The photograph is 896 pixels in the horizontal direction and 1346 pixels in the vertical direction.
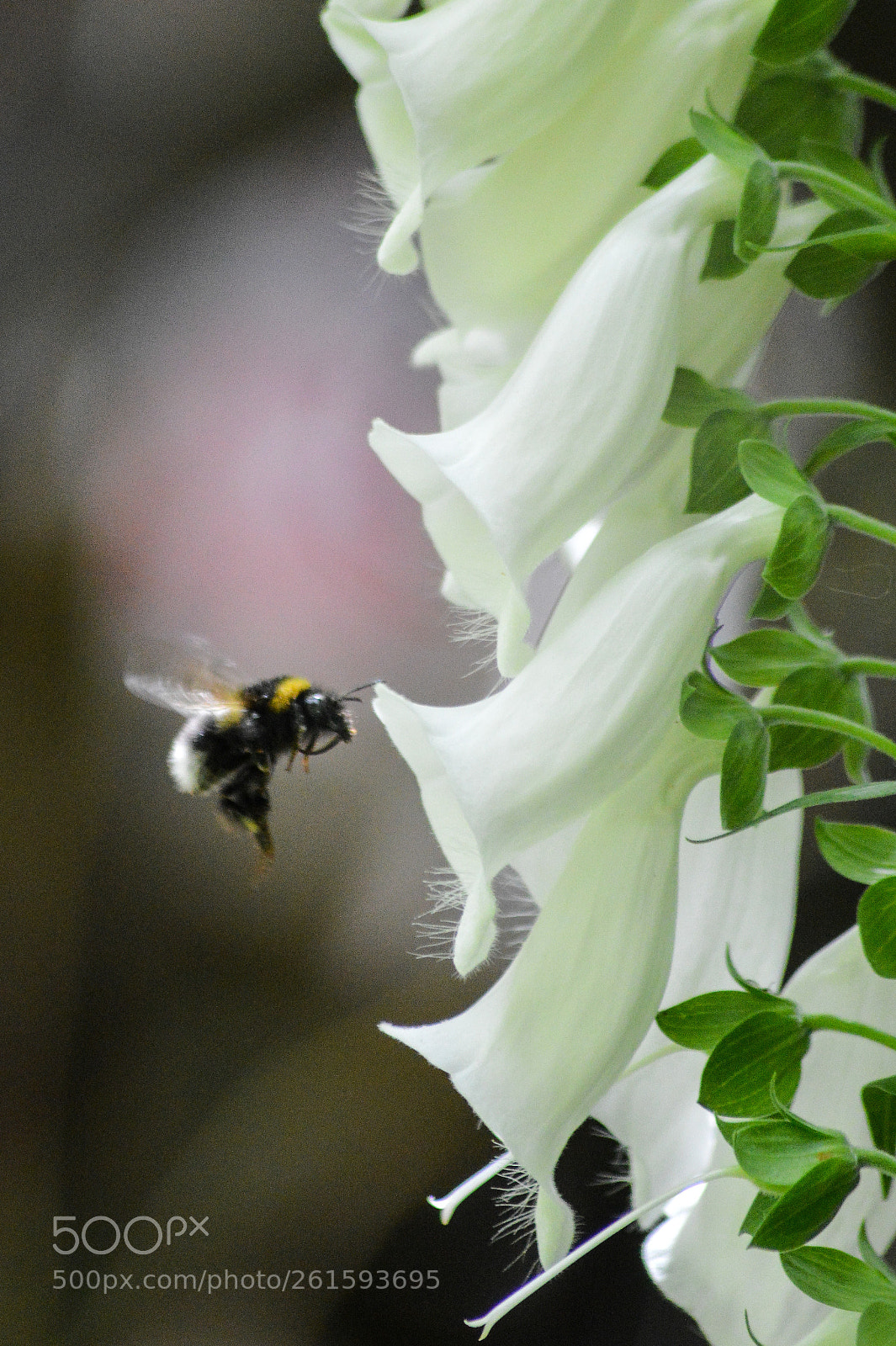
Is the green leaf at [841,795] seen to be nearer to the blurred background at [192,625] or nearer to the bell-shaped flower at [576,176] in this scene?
the bell-shaped flower at [576,176]

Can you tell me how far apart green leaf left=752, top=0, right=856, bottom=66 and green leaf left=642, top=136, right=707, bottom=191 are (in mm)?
26

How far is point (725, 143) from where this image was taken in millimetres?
277

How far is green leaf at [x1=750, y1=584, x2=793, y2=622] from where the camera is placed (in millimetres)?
303

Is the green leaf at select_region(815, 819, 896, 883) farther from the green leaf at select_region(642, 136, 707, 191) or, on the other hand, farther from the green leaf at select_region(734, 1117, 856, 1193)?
the green leaf at select_region(642, 136, 707, 191)

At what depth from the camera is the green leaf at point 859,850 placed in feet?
0.92

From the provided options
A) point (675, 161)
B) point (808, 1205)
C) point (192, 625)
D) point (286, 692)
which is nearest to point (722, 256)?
point (675, 161)

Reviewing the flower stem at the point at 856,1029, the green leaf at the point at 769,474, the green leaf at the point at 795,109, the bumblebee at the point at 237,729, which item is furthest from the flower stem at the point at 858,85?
the bumblebee at the point at 237,729

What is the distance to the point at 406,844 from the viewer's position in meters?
1.66

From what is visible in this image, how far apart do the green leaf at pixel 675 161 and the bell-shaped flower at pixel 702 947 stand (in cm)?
18

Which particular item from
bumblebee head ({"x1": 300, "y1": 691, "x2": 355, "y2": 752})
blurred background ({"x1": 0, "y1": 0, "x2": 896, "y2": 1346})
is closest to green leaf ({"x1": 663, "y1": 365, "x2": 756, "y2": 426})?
bumblebee head ({"x1": 300, "y1": 691, "x2": 355, "y2": 752})

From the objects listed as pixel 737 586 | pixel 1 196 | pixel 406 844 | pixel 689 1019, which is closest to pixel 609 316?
pixel 689 1019

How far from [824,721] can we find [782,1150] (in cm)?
10

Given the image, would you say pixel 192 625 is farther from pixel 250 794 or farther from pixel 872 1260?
pixel 872 1260

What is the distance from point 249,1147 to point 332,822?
460 millimetres
